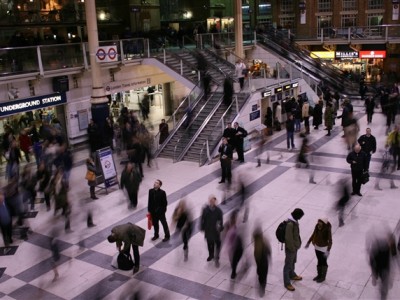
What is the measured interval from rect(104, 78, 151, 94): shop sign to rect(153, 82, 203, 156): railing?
392 cm

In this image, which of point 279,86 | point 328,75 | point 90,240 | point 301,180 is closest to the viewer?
point 90,240

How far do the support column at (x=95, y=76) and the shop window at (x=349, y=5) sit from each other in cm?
2621

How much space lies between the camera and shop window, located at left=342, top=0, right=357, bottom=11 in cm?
3984

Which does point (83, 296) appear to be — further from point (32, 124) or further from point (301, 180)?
point (32, 124)

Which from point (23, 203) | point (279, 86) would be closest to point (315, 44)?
point (279, 86)

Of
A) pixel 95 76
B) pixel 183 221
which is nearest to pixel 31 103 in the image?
pixel 95 76

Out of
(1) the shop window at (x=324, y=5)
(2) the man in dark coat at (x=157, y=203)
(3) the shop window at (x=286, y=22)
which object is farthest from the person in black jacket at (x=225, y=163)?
(3) the shop window at (x=286, y=22)

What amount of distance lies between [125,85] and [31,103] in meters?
5.64

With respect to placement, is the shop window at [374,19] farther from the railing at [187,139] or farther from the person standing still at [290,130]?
the person standing still at [290,130]

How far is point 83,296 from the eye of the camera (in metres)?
9.27

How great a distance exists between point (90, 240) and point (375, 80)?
103ft

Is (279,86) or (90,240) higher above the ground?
(279,86)

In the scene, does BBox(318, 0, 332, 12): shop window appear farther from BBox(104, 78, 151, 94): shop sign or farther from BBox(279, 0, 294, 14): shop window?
BBox(104, 78, 151, 94): shop sign

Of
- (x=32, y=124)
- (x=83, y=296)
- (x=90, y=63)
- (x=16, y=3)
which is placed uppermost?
(x=16, y=3)
